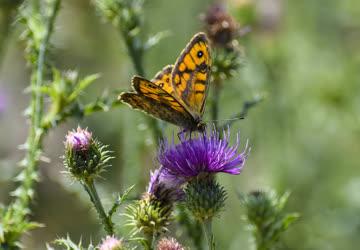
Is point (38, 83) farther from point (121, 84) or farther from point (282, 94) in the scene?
point (121, 84)

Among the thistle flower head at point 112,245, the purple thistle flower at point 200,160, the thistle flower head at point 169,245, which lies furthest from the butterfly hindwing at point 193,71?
the thistle flower head at point 112,245

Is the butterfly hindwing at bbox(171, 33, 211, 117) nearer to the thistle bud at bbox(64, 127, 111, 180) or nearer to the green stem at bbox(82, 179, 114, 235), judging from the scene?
the thistle bud at bbox(64, 127, 111, 180)

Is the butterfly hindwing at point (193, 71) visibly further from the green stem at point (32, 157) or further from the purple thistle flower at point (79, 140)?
the green stem at point (32, 157)

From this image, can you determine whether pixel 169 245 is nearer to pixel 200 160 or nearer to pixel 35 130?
pixel 200 160

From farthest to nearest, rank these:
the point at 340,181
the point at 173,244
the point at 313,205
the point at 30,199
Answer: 1. the point at 340,181
2. the point at 313,205
3. the point at 30,199
4. the point at 173,244

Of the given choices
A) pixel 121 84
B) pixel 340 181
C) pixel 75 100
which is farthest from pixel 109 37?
pixel 75 100

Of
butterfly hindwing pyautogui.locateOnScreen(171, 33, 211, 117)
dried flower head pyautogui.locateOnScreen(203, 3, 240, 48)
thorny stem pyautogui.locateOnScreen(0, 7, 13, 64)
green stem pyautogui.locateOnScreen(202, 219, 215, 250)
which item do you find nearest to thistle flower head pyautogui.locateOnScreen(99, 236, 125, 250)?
green stem pyautogui.locateOnScreen(202, 219, 215, 250)
